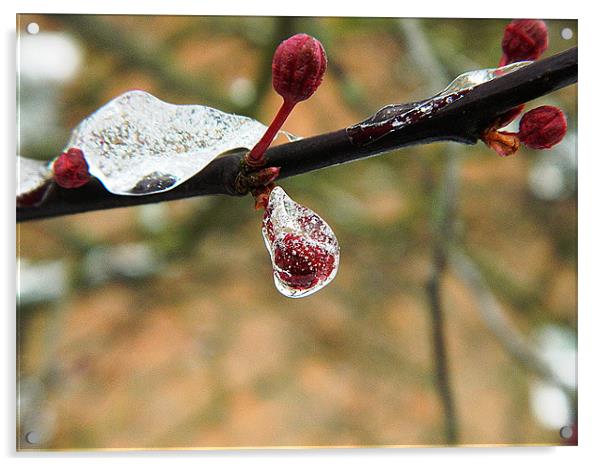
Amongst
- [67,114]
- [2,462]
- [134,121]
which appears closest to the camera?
[134,121]

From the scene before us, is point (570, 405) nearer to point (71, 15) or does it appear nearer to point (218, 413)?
point (218, 413)

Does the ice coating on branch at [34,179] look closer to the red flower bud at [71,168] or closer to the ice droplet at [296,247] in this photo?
the red flower bud at [71,168]

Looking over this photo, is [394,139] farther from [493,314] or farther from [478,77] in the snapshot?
[493,314]

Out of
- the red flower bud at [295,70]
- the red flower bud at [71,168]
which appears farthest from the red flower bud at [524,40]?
the red flower bud at [71,168]

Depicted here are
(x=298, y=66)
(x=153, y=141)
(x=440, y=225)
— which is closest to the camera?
(x=298, y=66)

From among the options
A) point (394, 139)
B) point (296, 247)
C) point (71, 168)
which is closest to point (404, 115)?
point (394, 139)
